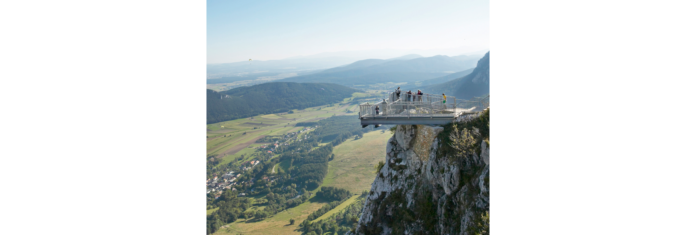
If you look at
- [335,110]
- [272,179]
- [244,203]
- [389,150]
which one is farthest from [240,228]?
[335,110]

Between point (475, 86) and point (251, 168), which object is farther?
point (251, 168)

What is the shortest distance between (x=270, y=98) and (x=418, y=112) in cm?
12860

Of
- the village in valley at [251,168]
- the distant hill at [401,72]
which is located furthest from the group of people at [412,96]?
the distant hill at [401,72]

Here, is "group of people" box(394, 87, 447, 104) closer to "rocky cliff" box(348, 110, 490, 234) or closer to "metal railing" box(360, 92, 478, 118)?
"metal railing" box(360, 92, 478, 118)

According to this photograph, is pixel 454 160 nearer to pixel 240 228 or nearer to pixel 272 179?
pixel 240 228

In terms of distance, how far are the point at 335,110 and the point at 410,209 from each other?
10898 cm

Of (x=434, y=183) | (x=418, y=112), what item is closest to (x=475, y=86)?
(x=418, y=112)

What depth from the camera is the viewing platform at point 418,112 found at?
349 inches

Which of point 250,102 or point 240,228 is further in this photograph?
point 250,102

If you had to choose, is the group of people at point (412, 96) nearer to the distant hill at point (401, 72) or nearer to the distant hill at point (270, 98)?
the distant hill at point (270, 98)

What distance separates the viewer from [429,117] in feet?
29.1

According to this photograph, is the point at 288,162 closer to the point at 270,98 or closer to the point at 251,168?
the point at 251,168

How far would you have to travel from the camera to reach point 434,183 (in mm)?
9164

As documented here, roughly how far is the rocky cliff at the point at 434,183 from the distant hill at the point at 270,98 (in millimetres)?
99621
